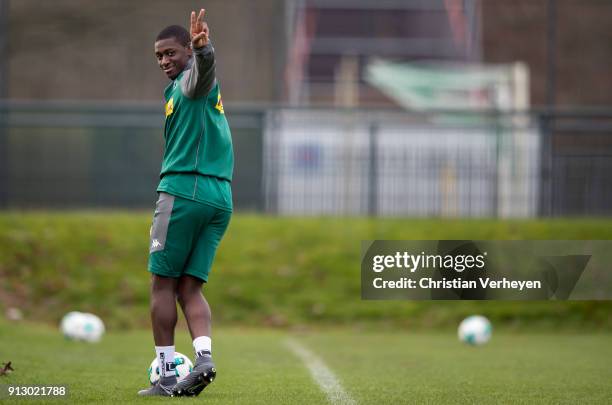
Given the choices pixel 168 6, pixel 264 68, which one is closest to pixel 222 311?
pixel 168 6

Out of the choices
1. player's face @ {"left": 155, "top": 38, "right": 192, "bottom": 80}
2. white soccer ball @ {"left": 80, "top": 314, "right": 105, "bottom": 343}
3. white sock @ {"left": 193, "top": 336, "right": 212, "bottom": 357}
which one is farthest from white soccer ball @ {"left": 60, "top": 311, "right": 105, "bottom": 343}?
player's face @ {"left": 155, "top": 38, "right": 192, "bottom": 80}

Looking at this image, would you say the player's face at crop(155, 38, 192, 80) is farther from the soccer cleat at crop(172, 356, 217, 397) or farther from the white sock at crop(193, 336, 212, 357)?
the soccer cleat at crop(172, 356, 217, 397)

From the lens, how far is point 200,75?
6258mm

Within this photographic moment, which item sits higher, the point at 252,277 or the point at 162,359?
the point at 162,359

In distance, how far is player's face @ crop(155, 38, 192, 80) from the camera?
649 cm

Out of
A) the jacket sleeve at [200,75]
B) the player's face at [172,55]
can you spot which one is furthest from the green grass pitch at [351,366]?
the player's face at [172,55]

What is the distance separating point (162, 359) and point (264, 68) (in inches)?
946

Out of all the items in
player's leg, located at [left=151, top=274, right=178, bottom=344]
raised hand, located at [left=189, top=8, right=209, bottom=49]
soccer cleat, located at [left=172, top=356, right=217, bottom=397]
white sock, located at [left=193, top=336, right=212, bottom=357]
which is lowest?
soccer cleat, located at [left=172, top=356, right=217, bottom=397]

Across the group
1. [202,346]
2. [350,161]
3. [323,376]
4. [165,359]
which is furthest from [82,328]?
[350,161]

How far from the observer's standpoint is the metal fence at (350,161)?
17.4 meters

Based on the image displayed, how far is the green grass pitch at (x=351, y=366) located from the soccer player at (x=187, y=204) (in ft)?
1.07

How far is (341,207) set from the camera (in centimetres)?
1773

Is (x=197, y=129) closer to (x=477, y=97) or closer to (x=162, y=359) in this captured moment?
(x=162, y=359)

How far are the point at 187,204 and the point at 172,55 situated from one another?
90 centimetres
